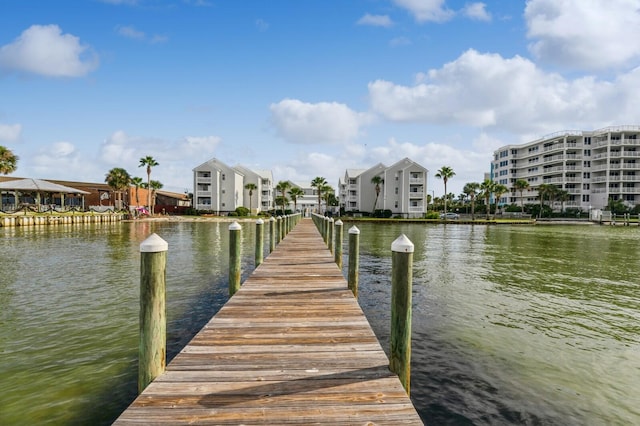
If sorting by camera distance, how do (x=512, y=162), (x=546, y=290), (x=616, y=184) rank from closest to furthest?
(x=546, y=290) → (x=616, y=184) → (x=512, y=162)

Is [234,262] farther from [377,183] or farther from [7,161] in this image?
[377,183]

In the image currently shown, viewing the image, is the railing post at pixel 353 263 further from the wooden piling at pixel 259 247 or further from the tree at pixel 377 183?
the tree at pixel 377 183

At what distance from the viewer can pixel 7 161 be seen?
4903cm

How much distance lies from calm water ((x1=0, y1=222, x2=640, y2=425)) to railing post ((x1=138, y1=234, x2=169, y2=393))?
72.6 inches

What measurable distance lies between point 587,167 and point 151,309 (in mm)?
106376

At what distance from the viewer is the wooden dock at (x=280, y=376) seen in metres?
3.49

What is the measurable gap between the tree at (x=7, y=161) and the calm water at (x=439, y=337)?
4025 centimetres

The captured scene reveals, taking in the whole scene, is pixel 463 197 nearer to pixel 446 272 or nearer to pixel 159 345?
pixel 446 272

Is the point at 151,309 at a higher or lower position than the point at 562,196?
lower

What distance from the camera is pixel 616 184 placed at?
3282 inches

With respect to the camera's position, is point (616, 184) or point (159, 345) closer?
point (159, 345)

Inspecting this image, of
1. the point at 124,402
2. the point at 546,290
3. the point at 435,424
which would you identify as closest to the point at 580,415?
the point at 435,424

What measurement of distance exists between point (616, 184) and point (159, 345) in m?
105

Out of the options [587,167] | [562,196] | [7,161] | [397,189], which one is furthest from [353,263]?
[587,167]
